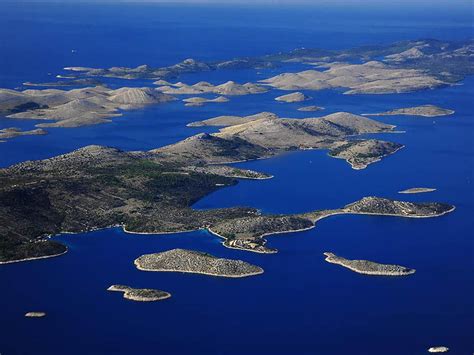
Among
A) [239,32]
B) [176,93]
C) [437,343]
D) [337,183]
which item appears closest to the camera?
[437,343]

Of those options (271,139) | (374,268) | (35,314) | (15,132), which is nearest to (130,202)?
(35,314)

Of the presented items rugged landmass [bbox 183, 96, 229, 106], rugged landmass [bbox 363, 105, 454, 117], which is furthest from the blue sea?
rugged landmass [bbox 183, 96, 229, 106]

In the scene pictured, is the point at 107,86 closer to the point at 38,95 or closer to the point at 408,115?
the point at 38,95

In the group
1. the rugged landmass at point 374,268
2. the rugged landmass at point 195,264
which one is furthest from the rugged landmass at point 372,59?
the rugged landmass at point 195,264

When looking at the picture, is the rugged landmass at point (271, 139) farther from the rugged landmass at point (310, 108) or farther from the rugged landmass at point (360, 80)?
the rugged landmass at point (360, 80)

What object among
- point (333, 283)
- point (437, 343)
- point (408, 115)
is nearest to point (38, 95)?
point (408, 115)
